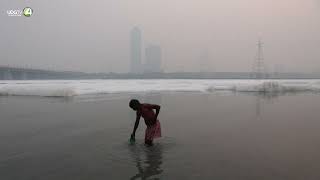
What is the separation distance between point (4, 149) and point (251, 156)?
21.8 ft

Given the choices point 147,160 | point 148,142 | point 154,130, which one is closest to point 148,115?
point 154,130

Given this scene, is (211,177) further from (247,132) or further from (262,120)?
(262,120)

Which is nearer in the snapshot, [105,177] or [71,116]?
[105,177]

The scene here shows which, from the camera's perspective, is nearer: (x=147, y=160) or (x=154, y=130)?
(x=147, y=160)

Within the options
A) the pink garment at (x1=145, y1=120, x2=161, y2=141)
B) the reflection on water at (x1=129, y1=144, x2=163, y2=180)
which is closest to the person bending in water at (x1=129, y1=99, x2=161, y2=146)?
the pink garment at (x1=145, y1=120, x2=161, y2=141)

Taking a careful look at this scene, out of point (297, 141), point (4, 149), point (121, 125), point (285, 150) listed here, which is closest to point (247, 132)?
point (297, 141)

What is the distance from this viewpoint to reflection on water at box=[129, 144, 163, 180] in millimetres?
7777

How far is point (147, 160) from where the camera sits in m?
8.96

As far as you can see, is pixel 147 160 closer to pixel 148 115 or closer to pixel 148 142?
pixel 148 115

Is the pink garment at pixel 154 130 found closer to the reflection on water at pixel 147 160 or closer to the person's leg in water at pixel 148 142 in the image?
the person's leg in water at pixel 148 142

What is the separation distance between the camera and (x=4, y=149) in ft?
34.6

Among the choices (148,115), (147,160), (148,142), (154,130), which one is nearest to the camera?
(147,160)

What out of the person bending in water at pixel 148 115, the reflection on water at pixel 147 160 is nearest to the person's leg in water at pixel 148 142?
the reflection on water at pixel 147 160

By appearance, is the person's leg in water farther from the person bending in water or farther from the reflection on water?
the person bending in water
